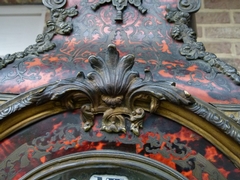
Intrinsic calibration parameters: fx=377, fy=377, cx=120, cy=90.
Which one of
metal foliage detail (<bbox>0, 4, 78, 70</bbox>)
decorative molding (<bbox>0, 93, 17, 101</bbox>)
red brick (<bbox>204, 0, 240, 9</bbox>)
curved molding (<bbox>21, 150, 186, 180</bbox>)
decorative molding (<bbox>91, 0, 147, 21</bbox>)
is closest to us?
curved molding (<bbox>21, 150, 186, 180</bbox>)

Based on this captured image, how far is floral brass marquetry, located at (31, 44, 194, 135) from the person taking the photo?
3.44 ft

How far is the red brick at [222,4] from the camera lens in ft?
6.09

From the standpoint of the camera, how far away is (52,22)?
4.52 feet

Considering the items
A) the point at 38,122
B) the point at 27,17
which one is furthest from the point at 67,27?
the point at 27,17

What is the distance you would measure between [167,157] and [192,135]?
3.8 inches

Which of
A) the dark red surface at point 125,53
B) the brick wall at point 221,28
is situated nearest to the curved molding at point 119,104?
the dark red surface at point 125,53

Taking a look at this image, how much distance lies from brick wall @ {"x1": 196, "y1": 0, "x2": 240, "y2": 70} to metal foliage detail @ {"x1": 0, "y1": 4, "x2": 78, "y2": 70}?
0.68 meters

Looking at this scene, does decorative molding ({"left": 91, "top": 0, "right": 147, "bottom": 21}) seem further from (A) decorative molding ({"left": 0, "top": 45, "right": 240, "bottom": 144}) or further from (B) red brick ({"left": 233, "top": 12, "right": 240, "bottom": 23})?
(B) red brick ({"left": 233, "top": 12, "right": 240, "bottom": 23})

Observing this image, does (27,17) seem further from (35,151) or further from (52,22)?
(35,151)

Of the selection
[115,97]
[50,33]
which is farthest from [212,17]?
[115,97]

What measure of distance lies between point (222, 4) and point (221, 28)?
15cm

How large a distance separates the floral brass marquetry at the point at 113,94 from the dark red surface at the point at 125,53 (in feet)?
0.46

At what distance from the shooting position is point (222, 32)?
1780 mm

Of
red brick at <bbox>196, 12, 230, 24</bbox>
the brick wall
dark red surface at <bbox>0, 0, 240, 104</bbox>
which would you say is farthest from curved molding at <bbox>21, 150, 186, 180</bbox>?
red brick at <bbox>196, 12, 230, 24</bbox>
